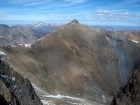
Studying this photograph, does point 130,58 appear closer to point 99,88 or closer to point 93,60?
point 93,60

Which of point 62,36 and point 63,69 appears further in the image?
point 62,36

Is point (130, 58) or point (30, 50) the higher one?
point (30, 50)

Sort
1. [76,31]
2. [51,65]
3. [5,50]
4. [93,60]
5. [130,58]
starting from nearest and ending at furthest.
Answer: [5,50], [51,65], [93,60], [76,31], [130,58]

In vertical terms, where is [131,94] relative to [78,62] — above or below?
above

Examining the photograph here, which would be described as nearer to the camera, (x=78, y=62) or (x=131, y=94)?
(x=131, y=94)

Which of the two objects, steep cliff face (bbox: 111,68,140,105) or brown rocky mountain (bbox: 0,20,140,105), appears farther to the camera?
brown rocky mountain (bbox: 0,20,140,105)

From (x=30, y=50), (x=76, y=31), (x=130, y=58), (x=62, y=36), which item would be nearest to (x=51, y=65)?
(x=30, y=50)

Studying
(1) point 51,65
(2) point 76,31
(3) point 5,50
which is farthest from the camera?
(2) point 76,31

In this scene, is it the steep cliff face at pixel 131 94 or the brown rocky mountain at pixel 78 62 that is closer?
the steep cliff face at pixel 131 94
